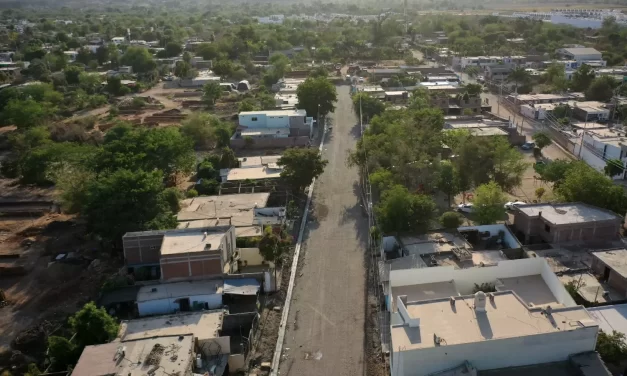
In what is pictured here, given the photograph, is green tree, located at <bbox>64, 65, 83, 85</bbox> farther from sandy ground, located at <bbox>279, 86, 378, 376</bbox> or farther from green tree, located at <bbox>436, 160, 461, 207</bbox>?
green tree, located at <bbox>436, 160, 461, 207</bbox>

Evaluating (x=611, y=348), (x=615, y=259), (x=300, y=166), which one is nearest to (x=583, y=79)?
(x=300, y=166)

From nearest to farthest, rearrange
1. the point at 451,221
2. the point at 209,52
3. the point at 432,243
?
the point at 432,243, the point at 451,221, the point at 209,52

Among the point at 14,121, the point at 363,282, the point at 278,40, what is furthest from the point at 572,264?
the point at 278,40

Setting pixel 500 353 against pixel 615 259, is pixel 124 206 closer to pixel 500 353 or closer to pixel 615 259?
pixel 500 353

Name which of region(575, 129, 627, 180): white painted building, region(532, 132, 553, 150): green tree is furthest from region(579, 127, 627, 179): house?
region(532, 132, 553, 150): green tree

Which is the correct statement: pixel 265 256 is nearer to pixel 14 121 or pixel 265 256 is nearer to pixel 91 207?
pixel 91 207

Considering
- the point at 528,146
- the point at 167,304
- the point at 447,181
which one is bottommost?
the point at 167,304

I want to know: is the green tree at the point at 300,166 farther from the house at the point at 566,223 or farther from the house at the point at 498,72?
the house at the point at 498,72
